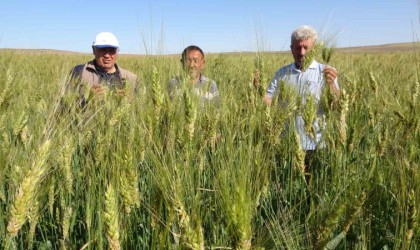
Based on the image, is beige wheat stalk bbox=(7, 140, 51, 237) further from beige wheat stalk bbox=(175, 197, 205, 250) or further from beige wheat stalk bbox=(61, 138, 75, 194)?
beige wheat stalk bbox=(61, 138, 75, 194)

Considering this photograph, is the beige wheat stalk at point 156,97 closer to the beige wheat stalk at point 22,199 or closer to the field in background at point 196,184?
the field in background at point 196,184

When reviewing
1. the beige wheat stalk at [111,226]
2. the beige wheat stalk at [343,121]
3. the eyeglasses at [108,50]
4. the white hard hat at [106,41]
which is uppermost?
the white hard hat at [106,41]

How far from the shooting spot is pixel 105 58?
10.4ft

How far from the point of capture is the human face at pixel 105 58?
10.4 ft

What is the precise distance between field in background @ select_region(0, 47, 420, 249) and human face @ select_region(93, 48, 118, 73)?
57.2 inches

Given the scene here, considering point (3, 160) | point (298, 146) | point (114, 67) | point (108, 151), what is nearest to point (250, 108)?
point (298, 146)

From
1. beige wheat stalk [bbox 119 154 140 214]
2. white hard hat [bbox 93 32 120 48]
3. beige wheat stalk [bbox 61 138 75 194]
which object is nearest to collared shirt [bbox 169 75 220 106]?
beige wheat stalk [bbox 61 138 75 194]

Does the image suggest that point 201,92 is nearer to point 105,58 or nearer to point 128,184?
point 128,184

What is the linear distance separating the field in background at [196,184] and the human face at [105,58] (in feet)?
4.76

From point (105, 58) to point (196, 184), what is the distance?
2326mm

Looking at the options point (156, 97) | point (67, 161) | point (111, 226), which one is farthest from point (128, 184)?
point (156, 97)

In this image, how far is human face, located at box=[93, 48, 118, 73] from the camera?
10.4 feet

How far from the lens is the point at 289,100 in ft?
5.41

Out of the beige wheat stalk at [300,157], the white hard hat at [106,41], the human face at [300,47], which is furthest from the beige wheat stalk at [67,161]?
the white hard hat at [106,41]
